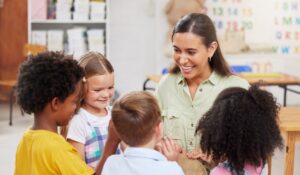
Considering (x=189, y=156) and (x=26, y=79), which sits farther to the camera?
(x=189, y=156)

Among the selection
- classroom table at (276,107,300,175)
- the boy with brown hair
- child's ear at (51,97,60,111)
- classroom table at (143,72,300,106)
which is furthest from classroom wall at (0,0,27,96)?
the boy with brown hair

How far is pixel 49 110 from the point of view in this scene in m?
1.66

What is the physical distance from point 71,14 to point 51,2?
267 mm

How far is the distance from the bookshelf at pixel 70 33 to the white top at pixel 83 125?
3.75m

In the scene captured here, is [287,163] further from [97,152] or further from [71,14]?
[71,14]

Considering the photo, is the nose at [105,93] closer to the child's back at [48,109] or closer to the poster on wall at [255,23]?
the child's back at [48,109]

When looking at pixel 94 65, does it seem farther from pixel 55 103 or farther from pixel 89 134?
pixel 55 103

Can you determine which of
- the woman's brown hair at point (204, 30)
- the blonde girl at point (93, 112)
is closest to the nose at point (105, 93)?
the blonde girl at point (93, 112)

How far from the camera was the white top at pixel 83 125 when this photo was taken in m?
1.94

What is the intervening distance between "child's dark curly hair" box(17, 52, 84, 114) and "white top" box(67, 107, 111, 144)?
29cm

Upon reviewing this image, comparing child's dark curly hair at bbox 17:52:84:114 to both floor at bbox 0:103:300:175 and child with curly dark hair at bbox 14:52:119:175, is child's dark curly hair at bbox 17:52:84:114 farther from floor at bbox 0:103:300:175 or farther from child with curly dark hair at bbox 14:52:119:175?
floor at bbox 0:103:300:175

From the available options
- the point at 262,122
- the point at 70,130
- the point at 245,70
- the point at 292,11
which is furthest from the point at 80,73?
the point at 292,11

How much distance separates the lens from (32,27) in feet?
19.8

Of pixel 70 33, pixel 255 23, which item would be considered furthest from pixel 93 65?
pixel 255 23
